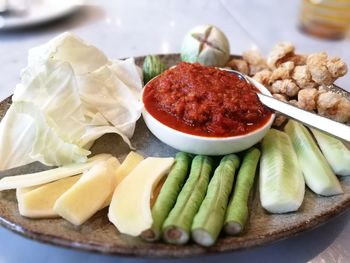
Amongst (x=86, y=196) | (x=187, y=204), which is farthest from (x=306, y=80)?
(x=86, y=196)

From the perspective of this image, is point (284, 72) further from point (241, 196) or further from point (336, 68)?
point (241, 196)

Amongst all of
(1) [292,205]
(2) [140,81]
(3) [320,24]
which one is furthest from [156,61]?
(3) [320,24]

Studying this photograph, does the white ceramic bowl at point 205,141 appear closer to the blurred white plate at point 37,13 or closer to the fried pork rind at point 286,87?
the fried pork rind at point 286,87

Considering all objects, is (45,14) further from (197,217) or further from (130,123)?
A: (197,217)

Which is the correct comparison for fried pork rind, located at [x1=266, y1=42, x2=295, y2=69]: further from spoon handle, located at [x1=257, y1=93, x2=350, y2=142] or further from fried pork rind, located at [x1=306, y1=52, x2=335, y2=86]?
spoon handle, located at [x1=257, y1=93, x2=350, y2=142]

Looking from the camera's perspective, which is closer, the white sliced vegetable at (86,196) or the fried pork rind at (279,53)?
the white sliced vegetable at (86,196)

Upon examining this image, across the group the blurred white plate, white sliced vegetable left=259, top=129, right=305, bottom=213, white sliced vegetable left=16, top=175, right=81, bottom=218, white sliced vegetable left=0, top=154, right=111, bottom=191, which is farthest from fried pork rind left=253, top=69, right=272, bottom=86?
the blurred white plate

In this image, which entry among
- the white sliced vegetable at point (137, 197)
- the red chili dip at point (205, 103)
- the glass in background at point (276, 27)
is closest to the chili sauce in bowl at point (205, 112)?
the red chili dip at point (205, 103)
